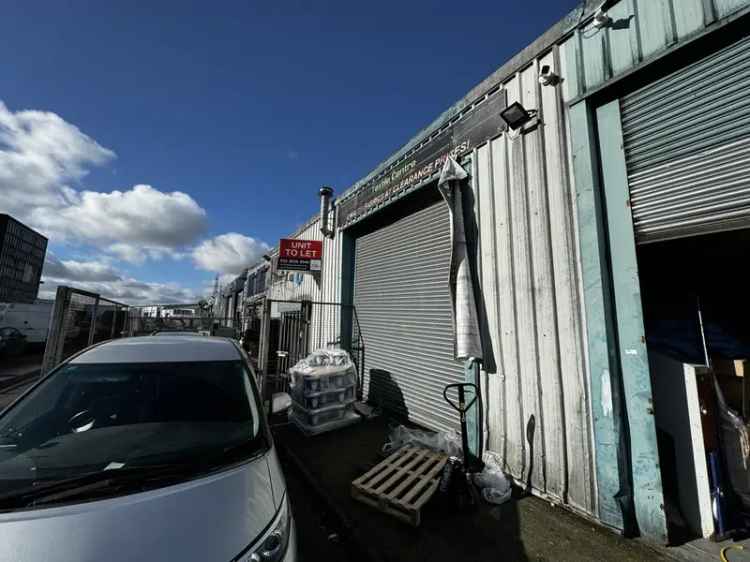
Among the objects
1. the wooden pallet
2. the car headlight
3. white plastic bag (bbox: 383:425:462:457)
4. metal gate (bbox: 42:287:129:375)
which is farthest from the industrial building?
metal gate (bbox: 42:287:129:375)

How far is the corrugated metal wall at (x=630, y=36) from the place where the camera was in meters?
2.80

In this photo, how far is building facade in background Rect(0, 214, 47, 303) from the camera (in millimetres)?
18406

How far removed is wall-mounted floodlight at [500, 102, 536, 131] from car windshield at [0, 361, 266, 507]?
175 inches

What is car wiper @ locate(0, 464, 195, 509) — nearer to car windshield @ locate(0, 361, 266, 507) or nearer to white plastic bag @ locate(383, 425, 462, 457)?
car windshield @ locate(0, 361, 266, 507)

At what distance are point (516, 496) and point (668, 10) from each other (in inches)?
209

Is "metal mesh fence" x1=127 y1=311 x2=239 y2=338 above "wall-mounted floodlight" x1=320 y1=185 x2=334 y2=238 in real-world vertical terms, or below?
below

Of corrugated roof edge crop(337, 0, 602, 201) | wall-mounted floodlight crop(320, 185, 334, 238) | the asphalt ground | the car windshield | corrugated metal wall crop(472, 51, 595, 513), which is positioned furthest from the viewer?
wall-mounted floodlight crop(320, 185, 334, 238)

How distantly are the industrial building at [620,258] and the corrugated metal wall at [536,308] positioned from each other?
0.7 inches

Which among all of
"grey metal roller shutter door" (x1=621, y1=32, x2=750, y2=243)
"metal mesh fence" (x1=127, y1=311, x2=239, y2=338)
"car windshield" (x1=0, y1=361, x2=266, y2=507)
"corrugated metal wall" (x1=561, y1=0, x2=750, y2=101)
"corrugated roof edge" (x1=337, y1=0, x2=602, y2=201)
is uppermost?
"corrugated roof edge" (x1=337, y1=0, x2=602, y2=201)

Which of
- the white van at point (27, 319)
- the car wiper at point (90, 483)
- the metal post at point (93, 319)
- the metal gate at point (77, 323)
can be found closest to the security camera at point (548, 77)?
the car wiper at point (90, 483)

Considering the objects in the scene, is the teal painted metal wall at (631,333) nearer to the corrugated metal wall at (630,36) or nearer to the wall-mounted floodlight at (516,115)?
the corrugated metal wall at (630,36)

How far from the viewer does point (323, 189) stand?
936 cm

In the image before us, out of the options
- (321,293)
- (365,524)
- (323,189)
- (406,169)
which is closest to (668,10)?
(406,169)

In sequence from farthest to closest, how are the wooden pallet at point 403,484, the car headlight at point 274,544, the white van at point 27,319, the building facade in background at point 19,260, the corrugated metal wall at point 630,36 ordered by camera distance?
1. the building facade in background at point 19,260
2. the white van at point 27,319
3. the wooden pallet at point 403,484
4. the corrugated metal wall at point 630,36
5. the car headlight at point 274,544
